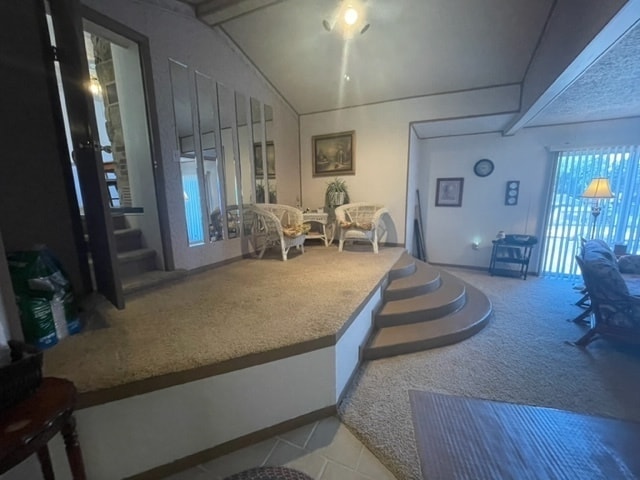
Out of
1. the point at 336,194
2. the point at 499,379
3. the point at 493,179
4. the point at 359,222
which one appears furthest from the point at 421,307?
the point at 493,179

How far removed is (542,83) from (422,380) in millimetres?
3014

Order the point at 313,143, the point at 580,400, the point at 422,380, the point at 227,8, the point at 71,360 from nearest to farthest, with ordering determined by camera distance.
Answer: the point at 71,360, the point at 580,400, the point at 422,380, the point at 227,8, the point at 313,143

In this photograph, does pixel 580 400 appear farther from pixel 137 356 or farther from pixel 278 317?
pixel 137 356

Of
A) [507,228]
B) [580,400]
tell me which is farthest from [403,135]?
[580,400]

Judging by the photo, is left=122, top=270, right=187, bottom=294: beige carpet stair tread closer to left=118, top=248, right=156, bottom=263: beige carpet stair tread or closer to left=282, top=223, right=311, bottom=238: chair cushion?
left=118, top=248, right=156, bottom=263: beige carpet stair tread

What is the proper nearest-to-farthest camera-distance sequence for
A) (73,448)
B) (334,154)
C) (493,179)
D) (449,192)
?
(73,448) → (334,154) → (493,179) → (449,192)

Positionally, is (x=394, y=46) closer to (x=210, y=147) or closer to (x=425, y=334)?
(x=210, y=147)

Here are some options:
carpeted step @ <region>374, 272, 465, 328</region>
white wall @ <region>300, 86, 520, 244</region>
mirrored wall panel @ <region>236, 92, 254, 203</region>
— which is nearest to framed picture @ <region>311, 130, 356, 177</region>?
white wall @ <region>300, 86, 520, 244</region>

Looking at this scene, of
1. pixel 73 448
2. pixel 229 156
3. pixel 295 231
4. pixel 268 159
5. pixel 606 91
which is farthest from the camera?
pixel 268 159

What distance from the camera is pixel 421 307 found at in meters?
2.78

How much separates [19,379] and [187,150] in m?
2.52

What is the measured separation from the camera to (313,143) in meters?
4.73

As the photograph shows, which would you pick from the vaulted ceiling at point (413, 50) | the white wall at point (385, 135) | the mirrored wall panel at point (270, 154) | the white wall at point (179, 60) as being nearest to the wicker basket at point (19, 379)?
the white wall at point (179, 60)

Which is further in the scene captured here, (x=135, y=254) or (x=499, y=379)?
(x=135, y=254)
